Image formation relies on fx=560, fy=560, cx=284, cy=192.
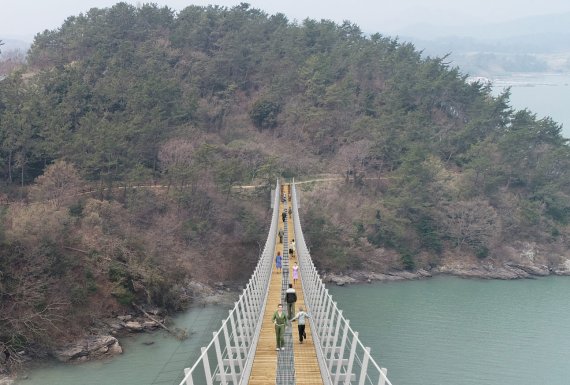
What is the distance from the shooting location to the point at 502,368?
16156 mm

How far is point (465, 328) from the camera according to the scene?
19.5 meters

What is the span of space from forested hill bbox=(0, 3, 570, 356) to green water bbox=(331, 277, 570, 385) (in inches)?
110

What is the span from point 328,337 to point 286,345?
0.92 metres

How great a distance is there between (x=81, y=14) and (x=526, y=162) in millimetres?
29603

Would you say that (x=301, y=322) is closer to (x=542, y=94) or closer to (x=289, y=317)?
(x=289, y=317)

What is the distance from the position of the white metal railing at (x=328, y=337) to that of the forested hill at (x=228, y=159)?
26.3 feet

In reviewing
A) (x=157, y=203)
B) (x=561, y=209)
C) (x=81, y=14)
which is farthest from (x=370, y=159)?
(x=81, y=14)

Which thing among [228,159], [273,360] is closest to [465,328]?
[273,360]

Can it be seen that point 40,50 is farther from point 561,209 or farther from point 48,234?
point 561,209

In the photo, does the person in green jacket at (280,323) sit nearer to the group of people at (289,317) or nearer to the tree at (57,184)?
the group of people at (289,317)

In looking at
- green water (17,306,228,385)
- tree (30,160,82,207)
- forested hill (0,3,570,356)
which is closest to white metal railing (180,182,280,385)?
green water (17,306,228,385)

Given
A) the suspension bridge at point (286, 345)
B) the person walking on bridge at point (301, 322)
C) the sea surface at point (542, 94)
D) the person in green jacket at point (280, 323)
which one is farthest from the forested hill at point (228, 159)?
the sea surface at point (542, 94)

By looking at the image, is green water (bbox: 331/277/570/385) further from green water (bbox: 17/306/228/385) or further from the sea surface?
the sea surface

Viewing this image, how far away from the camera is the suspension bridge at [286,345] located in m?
5.88
